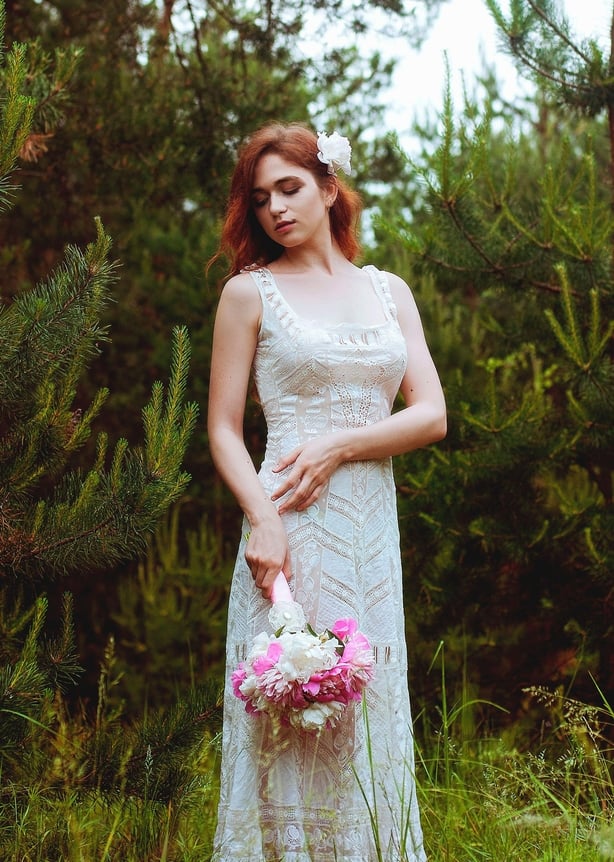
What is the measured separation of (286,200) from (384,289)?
345mm

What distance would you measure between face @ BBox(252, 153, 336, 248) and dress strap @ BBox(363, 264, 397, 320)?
211 mm

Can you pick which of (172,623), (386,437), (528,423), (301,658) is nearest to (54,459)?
(386,437)

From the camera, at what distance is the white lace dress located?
6.54 feet

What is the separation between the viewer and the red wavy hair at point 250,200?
240cm

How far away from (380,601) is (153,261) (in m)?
4.57

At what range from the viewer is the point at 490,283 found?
3.82 metres

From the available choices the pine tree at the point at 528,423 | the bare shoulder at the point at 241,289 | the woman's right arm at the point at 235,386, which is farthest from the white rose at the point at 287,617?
the pine tree at the point at 528,423

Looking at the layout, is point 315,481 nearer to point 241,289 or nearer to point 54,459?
point 241,289

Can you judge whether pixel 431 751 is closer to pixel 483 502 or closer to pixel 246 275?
pixel 483 502

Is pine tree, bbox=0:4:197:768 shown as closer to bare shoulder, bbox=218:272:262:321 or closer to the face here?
bare shoulder, bbox=218:272:262:321

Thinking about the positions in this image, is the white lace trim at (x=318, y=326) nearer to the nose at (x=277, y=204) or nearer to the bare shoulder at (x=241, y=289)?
the bare shoulder at (x=241, y=289)

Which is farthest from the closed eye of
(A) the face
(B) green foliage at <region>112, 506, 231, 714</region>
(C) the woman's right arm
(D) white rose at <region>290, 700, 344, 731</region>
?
(B) green foliage at <region>112, 506, 231, 714</region>

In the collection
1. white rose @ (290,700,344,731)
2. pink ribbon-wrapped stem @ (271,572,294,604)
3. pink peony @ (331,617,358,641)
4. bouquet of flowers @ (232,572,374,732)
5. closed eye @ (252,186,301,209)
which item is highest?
closed eye @ (252,186,301,209)

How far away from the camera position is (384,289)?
8.05ft
